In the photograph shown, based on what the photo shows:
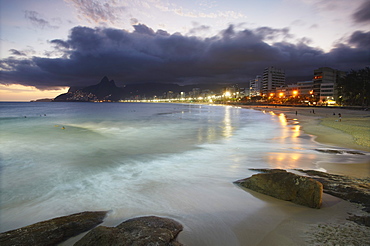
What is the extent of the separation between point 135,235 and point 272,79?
198 meters

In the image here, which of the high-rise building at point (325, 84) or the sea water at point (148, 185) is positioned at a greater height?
Answer: the high-rise building at point (325, 84)

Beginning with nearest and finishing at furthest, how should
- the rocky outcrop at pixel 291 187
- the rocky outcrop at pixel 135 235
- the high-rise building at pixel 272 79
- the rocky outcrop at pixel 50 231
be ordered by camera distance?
the rocky outcrop at pixel 135 235
the rocky outcrop at pixel 50 231
the rocky outcrop at pixel 291 187
the high-rise building at pixel 272 79

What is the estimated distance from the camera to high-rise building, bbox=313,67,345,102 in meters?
104

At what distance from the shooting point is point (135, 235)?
3637 mm

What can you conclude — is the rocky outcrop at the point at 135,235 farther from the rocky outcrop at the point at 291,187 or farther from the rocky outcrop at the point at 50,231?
the rocky outcrop at the point at 291,187

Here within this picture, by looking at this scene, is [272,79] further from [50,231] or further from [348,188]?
[50,231]

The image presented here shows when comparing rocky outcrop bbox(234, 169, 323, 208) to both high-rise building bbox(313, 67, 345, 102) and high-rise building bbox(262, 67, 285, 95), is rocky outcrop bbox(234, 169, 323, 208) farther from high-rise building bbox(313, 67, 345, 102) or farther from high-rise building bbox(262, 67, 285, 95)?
high-rise building bbox(262, 67, 285, 95)

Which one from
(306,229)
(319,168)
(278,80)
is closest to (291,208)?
(306,229)

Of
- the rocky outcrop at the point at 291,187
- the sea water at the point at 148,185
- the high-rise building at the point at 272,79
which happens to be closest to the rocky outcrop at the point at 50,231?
the sea water at the point at 148,185

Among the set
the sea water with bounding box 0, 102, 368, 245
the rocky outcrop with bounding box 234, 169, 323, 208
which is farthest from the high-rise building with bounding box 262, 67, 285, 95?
the rocky outcrop with bounding box 234, 169, 323, 208

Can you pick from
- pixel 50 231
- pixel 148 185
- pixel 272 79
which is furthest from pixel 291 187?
pixel 272 79

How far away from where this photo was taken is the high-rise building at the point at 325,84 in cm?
10450

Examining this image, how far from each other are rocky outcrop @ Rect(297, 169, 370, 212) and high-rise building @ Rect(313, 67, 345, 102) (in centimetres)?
11584

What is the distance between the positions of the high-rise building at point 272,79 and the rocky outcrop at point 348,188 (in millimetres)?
184554
